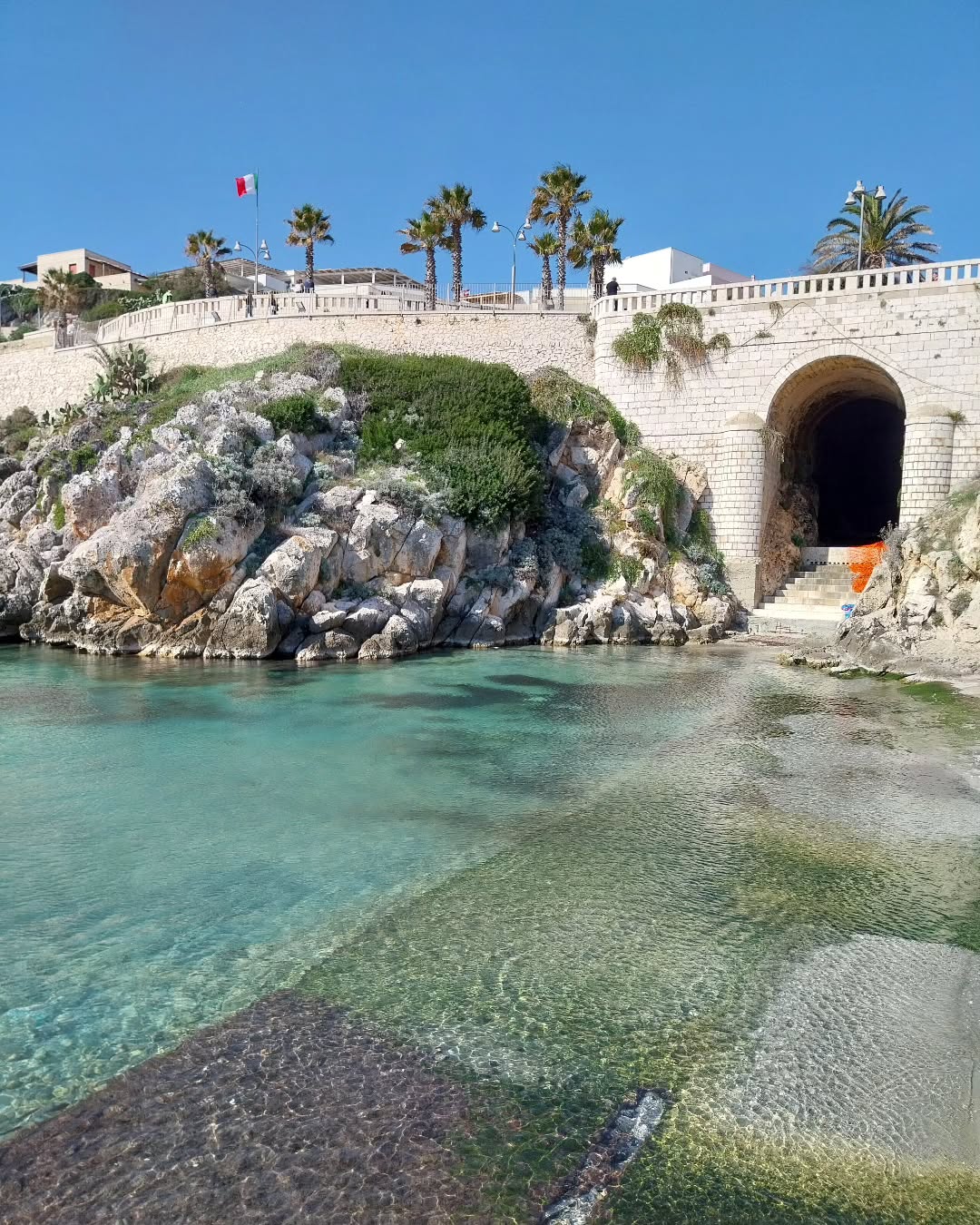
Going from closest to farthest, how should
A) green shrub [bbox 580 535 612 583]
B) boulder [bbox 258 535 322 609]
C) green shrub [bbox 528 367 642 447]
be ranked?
boulder [bbox 258 535 322 609]
green shrub [bbox 580 535 612 583]
green shrub [bbox 528 367 642 447]

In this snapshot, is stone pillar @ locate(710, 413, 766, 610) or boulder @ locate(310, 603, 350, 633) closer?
boulder @ locate(310, 603, 350, 633)

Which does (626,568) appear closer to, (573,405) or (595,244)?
(573,405)

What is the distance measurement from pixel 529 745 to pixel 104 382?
84.0ft

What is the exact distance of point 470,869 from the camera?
24.2 ft

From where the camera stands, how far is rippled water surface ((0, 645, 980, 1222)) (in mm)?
4156

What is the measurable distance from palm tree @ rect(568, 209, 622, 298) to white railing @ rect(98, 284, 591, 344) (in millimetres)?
1654

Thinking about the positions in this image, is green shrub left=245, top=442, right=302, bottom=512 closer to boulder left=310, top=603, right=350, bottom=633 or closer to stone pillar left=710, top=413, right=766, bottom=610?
boulder left=310, top=603, right=350, bottom=633

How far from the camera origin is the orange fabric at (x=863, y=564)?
22.8 meters

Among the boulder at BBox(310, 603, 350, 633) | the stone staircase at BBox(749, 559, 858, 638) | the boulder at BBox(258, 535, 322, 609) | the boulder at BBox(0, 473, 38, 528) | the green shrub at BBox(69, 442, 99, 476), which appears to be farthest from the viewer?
the boulder at BBox(0, 473, 38, 528)

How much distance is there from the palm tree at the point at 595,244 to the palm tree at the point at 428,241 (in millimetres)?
4518

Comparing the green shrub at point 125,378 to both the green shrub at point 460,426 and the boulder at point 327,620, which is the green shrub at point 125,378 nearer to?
the green shrub at point 460,426

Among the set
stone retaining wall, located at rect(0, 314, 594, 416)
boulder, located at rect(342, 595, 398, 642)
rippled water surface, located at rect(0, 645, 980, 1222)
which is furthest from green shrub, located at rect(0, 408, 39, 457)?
rippled water surface, located at rect(0, 645, 980, 1222)

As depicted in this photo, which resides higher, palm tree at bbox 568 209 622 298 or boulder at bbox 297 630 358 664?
palm tree at bbox 568 209 622 298

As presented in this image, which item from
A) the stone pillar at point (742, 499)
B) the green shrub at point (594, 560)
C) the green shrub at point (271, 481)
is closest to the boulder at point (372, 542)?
the green shrub at point (271, 481)
